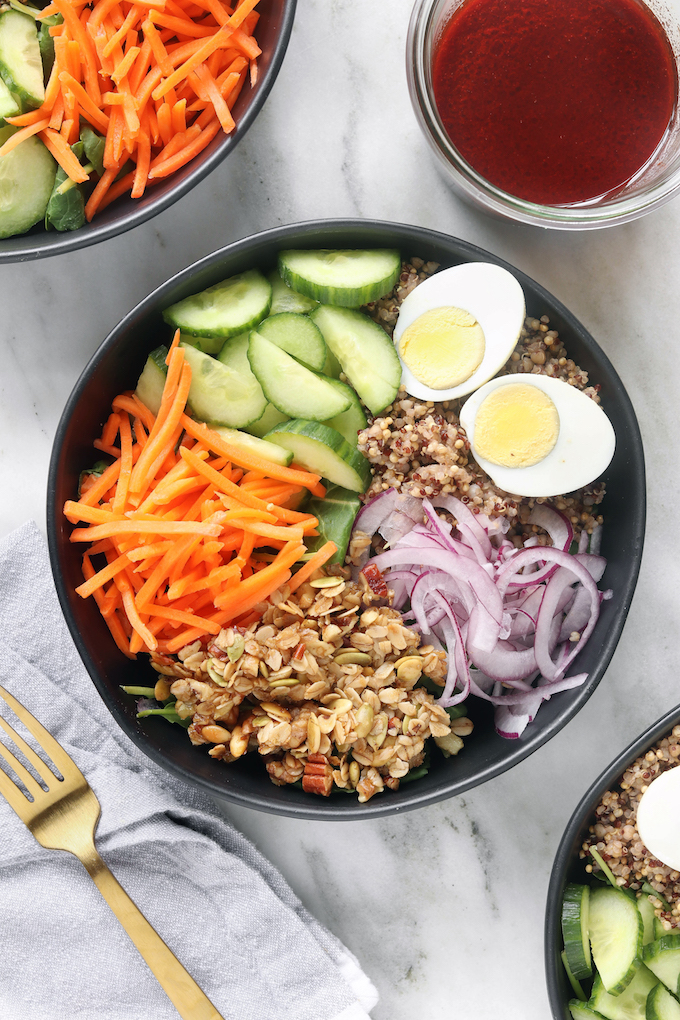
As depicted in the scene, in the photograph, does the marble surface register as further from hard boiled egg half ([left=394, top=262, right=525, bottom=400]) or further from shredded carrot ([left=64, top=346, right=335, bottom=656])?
shredded carrot ([left=64, top=346, right=335, bottom=656])

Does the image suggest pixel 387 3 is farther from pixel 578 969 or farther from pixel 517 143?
pixel 578 969

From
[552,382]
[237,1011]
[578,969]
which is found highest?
[552,382]

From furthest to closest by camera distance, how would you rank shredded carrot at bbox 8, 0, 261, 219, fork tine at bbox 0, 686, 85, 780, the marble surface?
the marble surface, fork tine at bbox 0, 686, 85, 780, shredded carrot at bbox 8, 0, 261, 219

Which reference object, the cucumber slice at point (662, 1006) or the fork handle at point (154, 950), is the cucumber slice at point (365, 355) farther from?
the cucumber slice at point (662, 1006)

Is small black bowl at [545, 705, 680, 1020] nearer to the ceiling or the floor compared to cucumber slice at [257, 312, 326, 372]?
nearer to the floor

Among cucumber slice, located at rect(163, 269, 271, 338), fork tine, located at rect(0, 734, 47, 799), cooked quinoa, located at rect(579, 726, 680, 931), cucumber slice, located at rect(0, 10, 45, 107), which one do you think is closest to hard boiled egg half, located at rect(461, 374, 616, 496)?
cucumber slice, located at rect(163, 269, 271, 338)

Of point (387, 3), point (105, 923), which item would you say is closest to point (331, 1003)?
point (105, 923)

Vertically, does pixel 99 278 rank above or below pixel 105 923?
above
